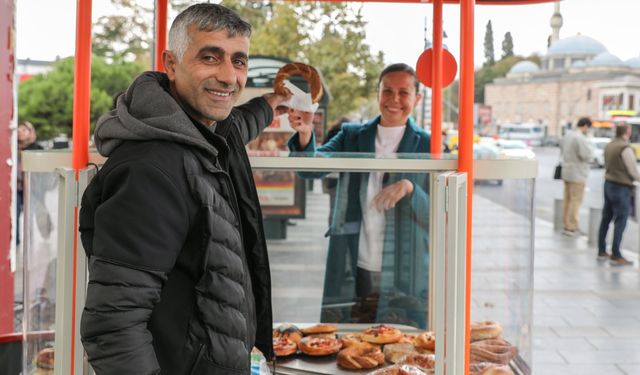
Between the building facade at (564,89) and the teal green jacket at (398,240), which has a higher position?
the building facade at (564,89)

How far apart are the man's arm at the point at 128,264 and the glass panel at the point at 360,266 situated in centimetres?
203

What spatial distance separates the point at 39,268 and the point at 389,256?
1.85m

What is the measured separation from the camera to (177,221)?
6.09ft

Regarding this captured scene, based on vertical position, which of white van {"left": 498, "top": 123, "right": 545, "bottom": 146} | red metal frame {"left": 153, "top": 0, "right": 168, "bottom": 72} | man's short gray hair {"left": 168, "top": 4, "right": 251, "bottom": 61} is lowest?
man's short gray hair {"left": 168, "top": 4, "right": 251, "bottom": 61}

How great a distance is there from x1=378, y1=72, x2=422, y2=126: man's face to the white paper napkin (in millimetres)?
1092

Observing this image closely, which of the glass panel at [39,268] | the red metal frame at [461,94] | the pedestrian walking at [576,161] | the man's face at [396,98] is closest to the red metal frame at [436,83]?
the man's face at [396,98]

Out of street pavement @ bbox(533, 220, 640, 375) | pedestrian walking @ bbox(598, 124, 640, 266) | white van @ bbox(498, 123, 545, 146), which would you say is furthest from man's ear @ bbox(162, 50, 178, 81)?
white van @ bbox(498, 123, 545, 146)

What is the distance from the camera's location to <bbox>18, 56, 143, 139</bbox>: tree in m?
24.5

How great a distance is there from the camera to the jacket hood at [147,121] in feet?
6.19

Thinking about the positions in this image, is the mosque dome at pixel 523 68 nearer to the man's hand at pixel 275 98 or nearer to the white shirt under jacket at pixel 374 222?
the white shirt under jacket at pixel 374 222

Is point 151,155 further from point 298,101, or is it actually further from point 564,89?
point 564,89

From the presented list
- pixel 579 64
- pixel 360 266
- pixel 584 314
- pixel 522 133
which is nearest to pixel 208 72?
pixel 360 266

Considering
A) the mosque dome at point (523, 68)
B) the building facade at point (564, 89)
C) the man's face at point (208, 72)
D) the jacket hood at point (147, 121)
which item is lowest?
the jacket hood at point (147, 121)

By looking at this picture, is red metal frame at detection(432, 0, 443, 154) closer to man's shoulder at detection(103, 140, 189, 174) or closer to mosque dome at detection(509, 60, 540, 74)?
man's shoulder at detection(103, 140, 189, 174)
